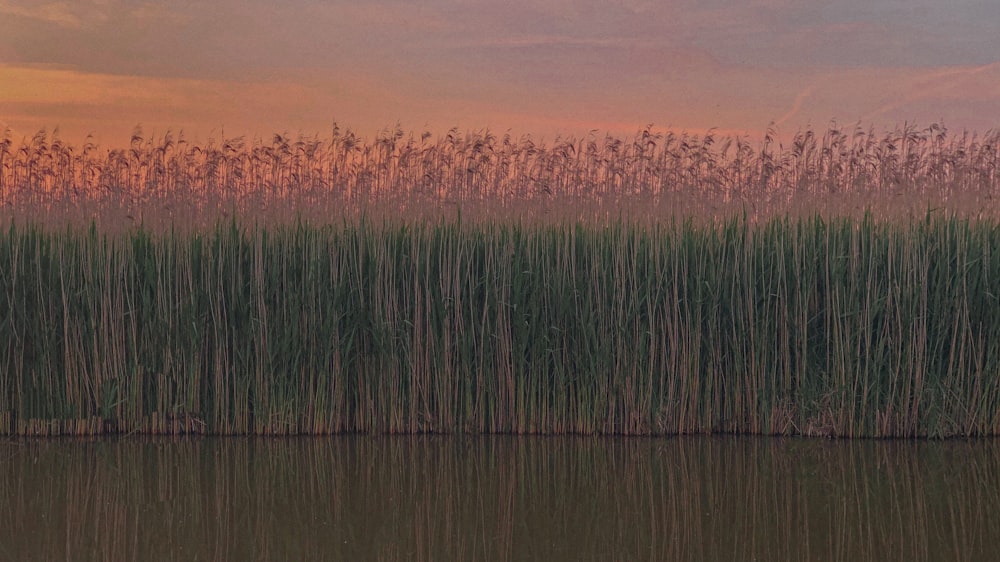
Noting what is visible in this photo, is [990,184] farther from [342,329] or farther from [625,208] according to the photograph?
[342,329]

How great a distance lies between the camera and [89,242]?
7172mm

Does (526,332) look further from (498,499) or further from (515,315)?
(498,499)

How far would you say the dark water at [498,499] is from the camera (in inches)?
174

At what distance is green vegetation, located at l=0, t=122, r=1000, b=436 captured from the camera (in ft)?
22.1

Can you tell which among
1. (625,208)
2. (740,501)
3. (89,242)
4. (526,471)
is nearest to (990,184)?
(625,208)

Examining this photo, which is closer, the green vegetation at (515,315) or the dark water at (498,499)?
the dark water at (498,499)

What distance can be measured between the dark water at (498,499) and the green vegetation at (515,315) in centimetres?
26

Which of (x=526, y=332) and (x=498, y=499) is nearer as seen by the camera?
(x=498, y=499)

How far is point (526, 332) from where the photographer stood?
22.1ft

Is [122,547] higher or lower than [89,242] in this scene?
lower

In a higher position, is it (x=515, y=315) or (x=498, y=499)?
(x=515, y=315)

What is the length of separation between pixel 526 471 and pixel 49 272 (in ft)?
13.5

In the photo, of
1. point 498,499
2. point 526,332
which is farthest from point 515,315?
point 498,499

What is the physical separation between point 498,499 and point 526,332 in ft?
5.86
